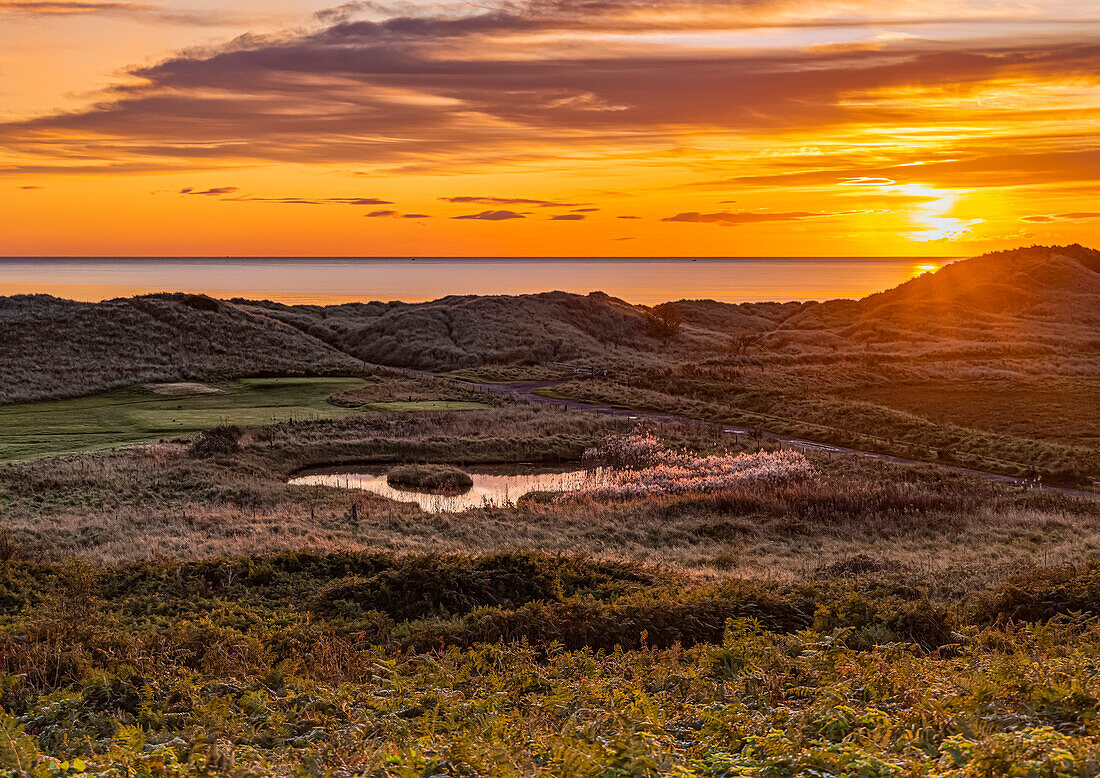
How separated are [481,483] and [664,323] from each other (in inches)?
3086

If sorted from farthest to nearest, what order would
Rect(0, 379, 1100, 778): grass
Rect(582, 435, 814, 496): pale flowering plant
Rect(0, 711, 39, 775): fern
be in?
1. Rect(582, 435, 814, 496): pale flowering plant
2. Rect(0, 379, 1100, 778): grass
3. Rect(0, 711, 39, 775): fern

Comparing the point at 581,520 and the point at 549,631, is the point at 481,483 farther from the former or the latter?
the point at 549,631

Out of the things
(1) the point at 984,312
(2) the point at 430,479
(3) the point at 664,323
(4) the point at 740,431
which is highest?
(1) the point at 984,312

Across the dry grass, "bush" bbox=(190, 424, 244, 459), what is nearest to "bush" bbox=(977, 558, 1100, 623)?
the dry grass

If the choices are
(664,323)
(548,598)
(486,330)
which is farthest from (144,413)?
(664,323)

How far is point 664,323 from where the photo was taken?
355 feet

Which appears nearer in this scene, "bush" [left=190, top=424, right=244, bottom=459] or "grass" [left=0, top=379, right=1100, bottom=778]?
"grass" [left=0, top=379, right=1100, bottom=778]

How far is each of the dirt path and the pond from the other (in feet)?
38.1

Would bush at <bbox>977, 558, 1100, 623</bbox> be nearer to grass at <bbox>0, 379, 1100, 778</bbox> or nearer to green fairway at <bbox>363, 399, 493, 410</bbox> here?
grass at <bbox>0, 379, 1100, 778</bbox>

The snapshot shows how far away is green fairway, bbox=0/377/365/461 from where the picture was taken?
36.6 meters

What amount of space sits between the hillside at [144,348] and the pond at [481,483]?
30.5 metres

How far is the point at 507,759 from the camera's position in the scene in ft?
20.6

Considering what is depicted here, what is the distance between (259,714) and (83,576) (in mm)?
9203

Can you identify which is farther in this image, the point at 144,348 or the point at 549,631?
the point at 144,348
